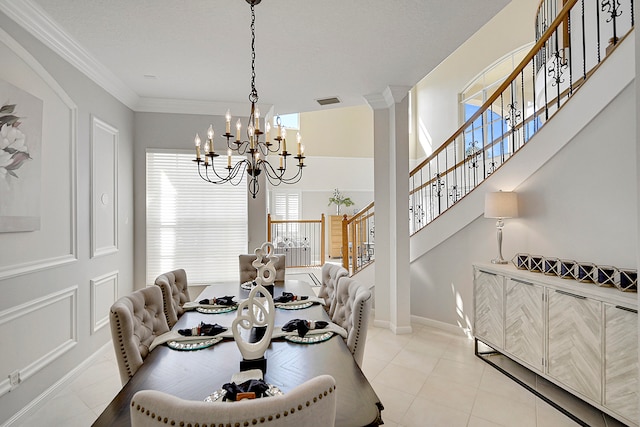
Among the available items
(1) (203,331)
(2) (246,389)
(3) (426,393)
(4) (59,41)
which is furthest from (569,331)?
(4) (59,41)

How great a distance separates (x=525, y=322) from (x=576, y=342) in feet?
1.53

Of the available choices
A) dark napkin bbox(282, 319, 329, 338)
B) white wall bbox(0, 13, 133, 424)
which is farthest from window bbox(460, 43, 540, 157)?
white wall bbox(0, 13, 133, 424)

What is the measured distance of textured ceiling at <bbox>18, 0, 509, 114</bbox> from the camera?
2.39 m

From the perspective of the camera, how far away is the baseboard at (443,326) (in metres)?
3.80

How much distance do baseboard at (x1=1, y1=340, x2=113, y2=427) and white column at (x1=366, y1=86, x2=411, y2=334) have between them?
3091 millimetres

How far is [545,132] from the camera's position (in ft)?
9.70

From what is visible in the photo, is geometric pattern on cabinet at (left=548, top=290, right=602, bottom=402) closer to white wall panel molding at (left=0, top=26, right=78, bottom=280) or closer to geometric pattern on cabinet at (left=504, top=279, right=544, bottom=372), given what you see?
geometric pattern on cabinet at (left=504, top=279, right=544, bottom=372)

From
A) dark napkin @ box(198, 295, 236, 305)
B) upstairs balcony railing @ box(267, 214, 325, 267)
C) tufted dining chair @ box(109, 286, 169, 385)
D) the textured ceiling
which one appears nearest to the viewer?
tufted dining chair @ box(109, 286, 169, 385)

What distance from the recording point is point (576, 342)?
227cm

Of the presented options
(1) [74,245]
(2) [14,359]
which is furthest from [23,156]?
(2) [14,359]

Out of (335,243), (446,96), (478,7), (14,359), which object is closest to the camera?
(14,359)

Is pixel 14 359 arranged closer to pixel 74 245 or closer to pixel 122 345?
pixel 74 245

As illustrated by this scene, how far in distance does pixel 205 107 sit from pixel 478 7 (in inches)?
130

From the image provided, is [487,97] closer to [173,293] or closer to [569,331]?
[569,331]
